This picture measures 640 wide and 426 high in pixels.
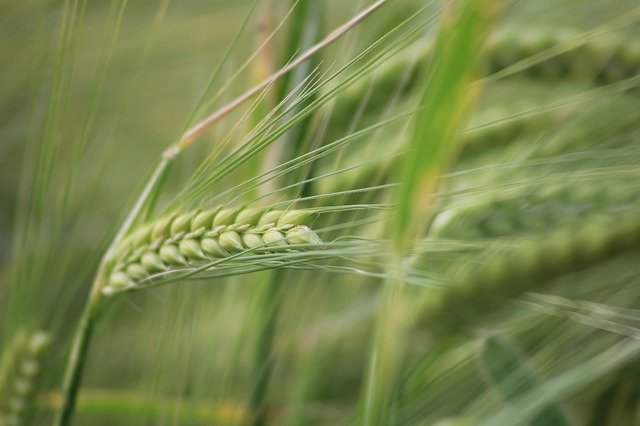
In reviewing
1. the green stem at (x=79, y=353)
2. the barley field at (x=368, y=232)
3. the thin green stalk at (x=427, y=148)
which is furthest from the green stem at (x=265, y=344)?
the thin green stalk at (x=427, y=148)

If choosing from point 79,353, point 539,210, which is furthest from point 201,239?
point 539,210

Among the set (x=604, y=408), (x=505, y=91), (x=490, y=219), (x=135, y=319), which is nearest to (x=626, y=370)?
(x=604, y=408)

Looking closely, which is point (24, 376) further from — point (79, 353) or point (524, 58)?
point (524, 58)

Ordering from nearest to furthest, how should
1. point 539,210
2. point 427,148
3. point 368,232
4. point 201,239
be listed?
point 427,148 → point 201,239 → point 539,210 → point 368,232

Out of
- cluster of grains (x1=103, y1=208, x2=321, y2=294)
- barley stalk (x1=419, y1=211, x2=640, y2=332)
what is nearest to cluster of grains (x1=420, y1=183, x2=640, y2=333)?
barley stalk (x1=419, y1=211, x2=640, y2=332)

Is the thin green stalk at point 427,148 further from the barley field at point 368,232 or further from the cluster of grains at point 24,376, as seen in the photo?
the cluster of grains at point 24,376

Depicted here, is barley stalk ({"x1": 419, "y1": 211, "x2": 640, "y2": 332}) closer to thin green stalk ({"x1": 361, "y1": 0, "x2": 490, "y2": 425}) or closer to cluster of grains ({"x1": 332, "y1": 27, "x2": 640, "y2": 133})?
cluster of grains ({"x1": 332, "y1": 27, "x2": 640, "y2": 133})
